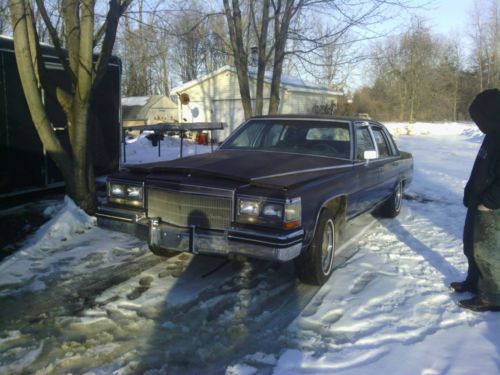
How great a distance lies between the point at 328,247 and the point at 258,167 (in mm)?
1082

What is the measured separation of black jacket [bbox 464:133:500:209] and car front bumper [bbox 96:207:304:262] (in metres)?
1.50

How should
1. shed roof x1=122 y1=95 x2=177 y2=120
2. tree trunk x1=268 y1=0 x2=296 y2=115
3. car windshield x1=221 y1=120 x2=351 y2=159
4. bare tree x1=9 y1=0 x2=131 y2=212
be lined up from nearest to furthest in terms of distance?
car windshield x1=221 y1=120 x2=351 y2=159
bare tree x1=9 y1=0 x2=131 y2=212
tree trunk x1=268 y1=0 x2=296 y2=115
shed roof x1=122 y1=95 x2=177 y2=120

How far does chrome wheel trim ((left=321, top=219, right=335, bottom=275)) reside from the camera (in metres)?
4.49

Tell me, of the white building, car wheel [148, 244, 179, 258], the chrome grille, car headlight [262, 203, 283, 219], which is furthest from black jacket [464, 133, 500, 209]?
the white building

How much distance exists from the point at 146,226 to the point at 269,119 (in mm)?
2436

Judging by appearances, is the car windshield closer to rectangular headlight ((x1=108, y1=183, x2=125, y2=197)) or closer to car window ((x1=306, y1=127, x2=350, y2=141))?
car window ((x1=306, y1=127, x2=350, y2=141))

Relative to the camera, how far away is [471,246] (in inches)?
159

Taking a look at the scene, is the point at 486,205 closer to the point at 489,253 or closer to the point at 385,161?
the point at 489,253

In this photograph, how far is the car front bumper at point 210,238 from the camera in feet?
11.9

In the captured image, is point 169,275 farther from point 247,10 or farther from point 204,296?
point 247,10

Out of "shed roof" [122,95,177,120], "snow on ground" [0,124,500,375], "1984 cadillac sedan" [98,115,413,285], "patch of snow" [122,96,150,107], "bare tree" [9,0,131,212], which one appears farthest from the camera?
"patch of snow" [122,96,150,107]

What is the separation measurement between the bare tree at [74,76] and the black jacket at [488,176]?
201 inches

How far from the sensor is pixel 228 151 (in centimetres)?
555

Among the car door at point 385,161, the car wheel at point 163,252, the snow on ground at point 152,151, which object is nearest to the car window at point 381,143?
the car door at point 385,161
